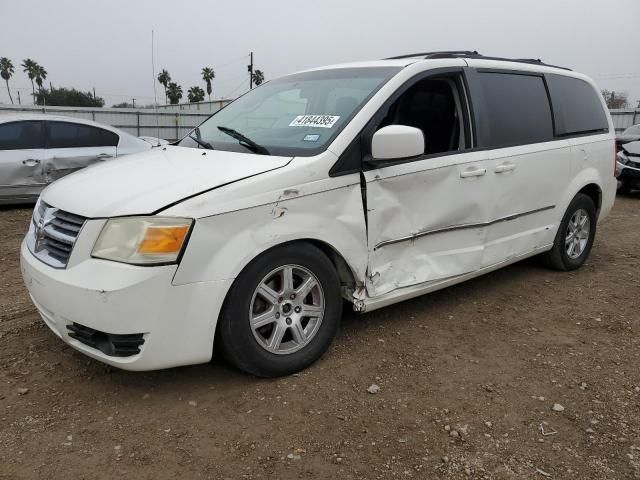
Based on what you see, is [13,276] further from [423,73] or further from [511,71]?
[511,71]

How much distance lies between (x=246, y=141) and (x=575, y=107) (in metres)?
3.12

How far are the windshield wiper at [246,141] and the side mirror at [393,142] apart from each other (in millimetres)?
626

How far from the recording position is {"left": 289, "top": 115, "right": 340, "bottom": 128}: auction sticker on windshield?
3.21 m

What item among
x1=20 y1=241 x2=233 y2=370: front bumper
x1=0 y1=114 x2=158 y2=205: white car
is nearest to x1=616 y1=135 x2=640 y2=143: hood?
x1=0 y1=114 x2=158 y2=205: white car

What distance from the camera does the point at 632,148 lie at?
10633mm

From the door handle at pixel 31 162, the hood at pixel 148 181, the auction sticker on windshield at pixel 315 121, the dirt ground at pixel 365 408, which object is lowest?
the dirt ground at pixel 365 408

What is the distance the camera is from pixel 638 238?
259 inches

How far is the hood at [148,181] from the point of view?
261 centimetres

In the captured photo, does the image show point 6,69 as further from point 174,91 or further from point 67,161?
point 67,161

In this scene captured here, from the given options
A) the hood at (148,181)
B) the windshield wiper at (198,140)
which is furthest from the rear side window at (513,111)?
the windshield wiper at (198,140)

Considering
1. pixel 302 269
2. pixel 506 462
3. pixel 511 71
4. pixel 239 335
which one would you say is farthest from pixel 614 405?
pixel 511 71

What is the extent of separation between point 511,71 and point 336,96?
1.60 meters

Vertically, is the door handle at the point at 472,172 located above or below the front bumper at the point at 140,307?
above

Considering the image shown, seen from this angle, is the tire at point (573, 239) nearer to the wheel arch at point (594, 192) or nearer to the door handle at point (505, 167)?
the wheel arch at point (594, 192)
